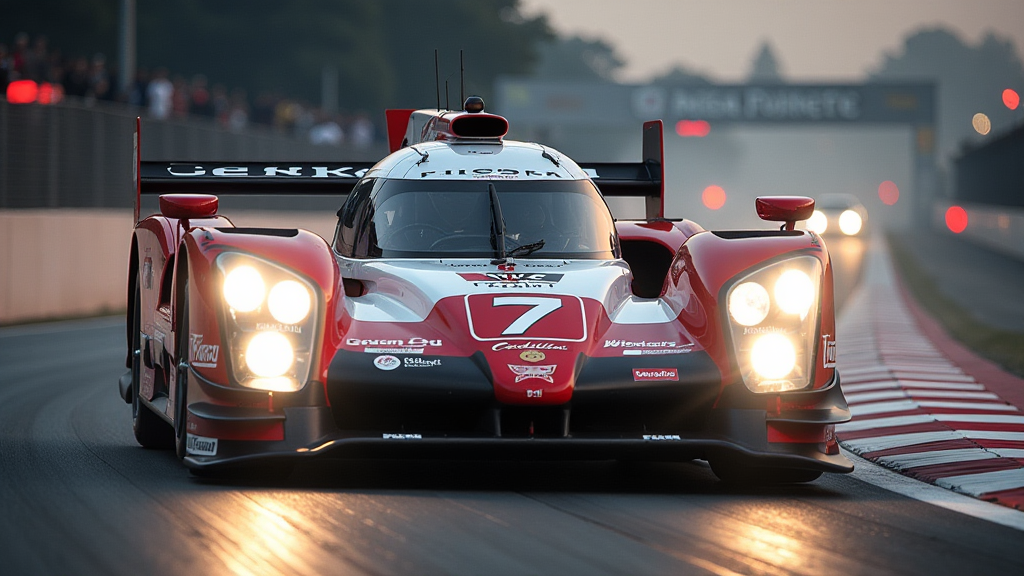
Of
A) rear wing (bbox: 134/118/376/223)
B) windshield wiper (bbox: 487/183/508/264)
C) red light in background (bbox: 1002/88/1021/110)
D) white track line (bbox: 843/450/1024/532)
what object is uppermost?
red light in background (bbox: 1002/88/1021/110)

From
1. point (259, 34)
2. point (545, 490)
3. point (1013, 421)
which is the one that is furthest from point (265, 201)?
point (259, 34)

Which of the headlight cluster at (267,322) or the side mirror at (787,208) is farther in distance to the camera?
the side mirror at (787,208)

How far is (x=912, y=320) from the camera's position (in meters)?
20.6

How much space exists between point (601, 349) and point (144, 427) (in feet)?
9.24

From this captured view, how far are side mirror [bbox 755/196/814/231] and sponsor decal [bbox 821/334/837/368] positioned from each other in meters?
0.97

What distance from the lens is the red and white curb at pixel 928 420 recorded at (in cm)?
776

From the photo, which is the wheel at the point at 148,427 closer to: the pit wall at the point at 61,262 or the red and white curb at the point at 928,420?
the red and white curb at the point at 928,420

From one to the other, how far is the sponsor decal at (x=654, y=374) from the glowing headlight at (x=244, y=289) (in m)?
1.62

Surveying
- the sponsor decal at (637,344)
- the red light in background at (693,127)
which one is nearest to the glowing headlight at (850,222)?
the red light in background at (693,127)

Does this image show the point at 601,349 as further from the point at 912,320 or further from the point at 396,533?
the point at 912,320

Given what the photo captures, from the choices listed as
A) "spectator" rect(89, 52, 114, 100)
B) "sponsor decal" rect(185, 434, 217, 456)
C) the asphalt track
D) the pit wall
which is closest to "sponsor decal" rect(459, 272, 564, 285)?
the asphalt track

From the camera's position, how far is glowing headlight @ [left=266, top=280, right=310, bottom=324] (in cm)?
690

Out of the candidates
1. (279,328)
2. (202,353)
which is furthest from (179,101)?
(279,328)

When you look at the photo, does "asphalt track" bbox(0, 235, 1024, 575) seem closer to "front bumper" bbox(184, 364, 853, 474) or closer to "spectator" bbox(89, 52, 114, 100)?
"front bumper" bbox(184, 364, 853, 474)
